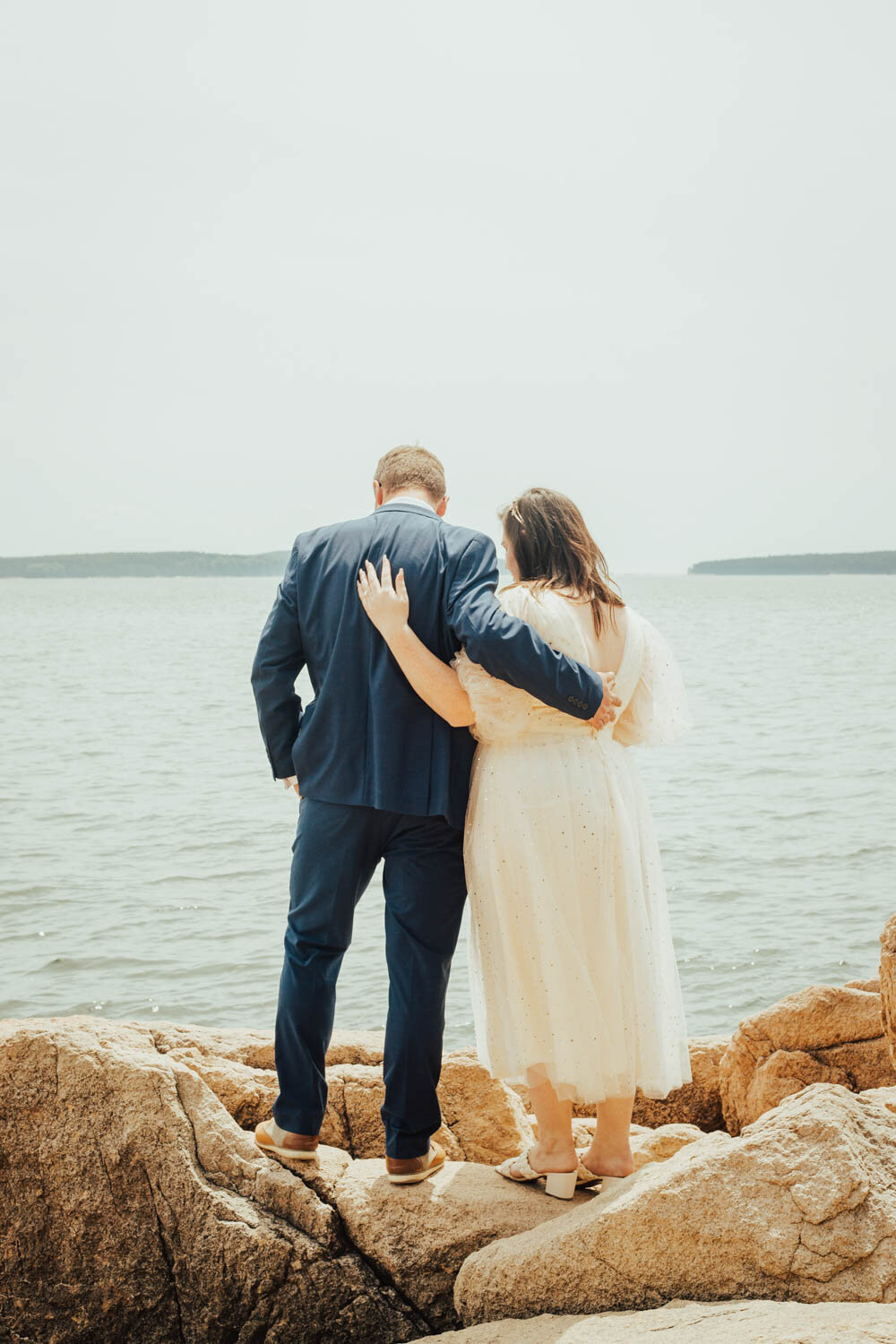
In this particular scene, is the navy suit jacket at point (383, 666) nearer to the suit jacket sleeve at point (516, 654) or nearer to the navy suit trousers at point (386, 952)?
the suit jacket sleeve at point (516, 654)

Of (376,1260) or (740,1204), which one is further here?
(376,1260)

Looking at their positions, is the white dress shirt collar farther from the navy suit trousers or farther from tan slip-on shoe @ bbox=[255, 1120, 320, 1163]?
tan slip-on shoe @ bbox=[255, 1120, 320, 1163]

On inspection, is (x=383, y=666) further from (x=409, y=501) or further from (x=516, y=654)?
(x=409, y=501)

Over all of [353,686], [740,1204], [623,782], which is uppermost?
[353,686]

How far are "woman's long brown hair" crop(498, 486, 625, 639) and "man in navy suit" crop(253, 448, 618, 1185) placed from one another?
14 centimetres

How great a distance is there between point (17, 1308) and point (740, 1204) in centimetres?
176

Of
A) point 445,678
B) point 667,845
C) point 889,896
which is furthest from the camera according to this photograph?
point 667,845

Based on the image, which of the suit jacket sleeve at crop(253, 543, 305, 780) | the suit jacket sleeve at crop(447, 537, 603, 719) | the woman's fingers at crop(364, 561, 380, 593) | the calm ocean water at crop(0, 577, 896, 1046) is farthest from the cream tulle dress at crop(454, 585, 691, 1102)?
the calm ocean water at crop(0, 577, 896, 1046)

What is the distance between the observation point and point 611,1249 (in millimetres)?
2658

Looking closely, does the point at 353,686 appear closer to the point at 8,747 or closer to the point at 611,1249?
the point at 611,1249

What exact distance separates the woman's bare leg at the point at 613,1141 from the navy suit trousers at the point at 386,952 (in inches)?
15.8

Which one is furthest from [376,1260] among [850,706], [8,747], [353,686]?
[850,706]

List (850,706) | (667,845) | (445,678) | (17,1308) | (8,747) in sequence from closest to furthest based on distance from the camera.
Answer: (17,1308)
(445,678)
(667,845)
(8,747)
(850,706)

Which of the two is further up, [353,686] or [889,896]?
[353,686]
